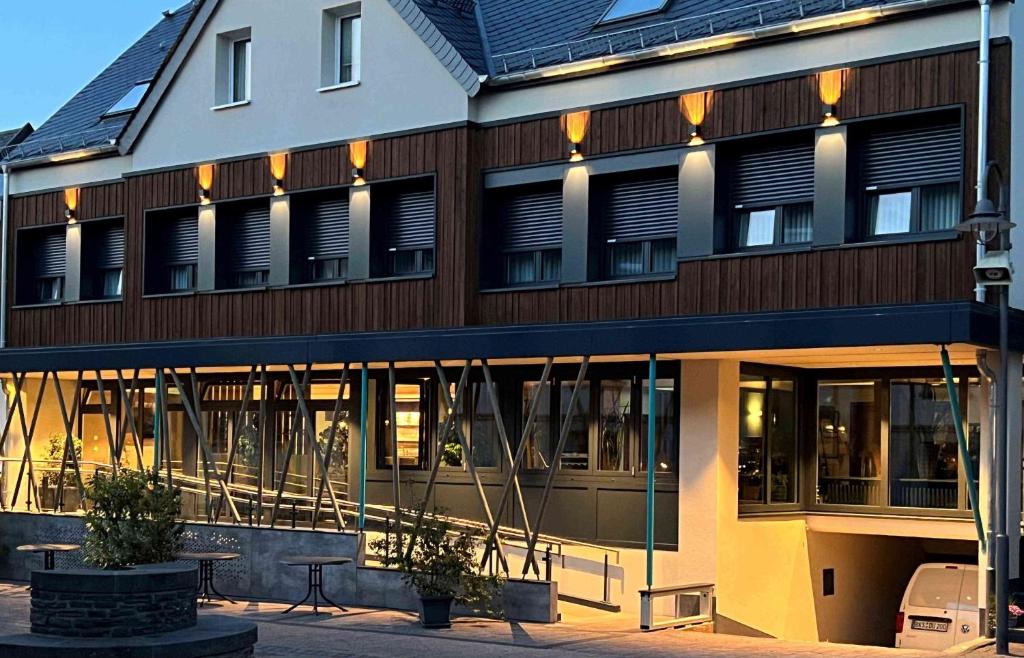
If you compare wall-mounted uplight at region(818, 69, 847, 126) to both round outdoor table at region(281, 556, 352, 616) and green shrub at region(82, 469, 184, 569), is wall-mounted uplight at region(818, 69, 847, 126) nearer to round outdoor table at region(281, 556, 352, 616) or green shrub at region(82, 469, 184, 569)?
round outdoor table at region(281, 556, 352, 616)

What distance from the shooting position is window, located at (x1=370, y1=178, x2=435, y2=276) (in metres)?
23.3

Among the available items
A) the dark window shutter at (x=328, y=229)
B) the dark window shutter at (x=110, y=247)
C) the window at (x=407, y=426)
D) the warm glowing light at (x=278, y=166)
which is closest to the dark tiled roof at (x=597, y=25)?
the dark window shutter at (x=328, y=229)

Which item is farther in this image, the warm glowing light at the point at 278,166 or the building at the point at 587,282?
the warm glowing light at the point at 278,166

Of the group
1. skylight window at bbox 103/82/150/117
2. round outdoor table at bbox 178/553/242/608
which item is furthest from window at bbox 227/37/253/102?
round outdoor table at bbox 178/553/242/608

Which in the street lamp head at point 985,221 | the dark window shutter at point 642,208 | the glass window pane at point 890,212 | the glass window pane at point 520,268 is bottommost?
the street lamp head at point 985,221

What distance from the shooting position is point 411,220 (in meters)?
23.6

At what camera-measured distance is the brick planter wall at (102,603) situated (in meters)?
14.0

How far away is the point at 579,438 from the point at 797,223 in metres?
4.52

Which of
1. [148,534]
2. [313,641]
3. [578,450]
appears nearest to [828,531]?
[578,450]

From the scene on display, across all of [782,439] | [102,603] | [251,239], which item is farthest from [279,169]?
[102,603]

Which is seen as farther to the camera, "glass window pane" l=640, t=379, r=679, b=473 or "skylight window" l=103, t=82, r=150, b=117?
"skylight window" l=103, t=82, r=150, b=117

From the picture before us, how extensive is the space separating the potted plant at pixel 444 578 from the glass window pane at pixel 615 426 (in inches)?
116

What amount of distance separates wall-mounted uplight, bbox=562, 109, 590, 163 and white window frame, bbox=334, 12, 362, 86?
14.0 feet

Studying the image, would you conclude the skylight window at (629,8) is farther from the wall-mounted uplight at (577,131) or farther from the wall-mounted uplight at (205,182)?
the wall-mounted uplight at (205,182)
